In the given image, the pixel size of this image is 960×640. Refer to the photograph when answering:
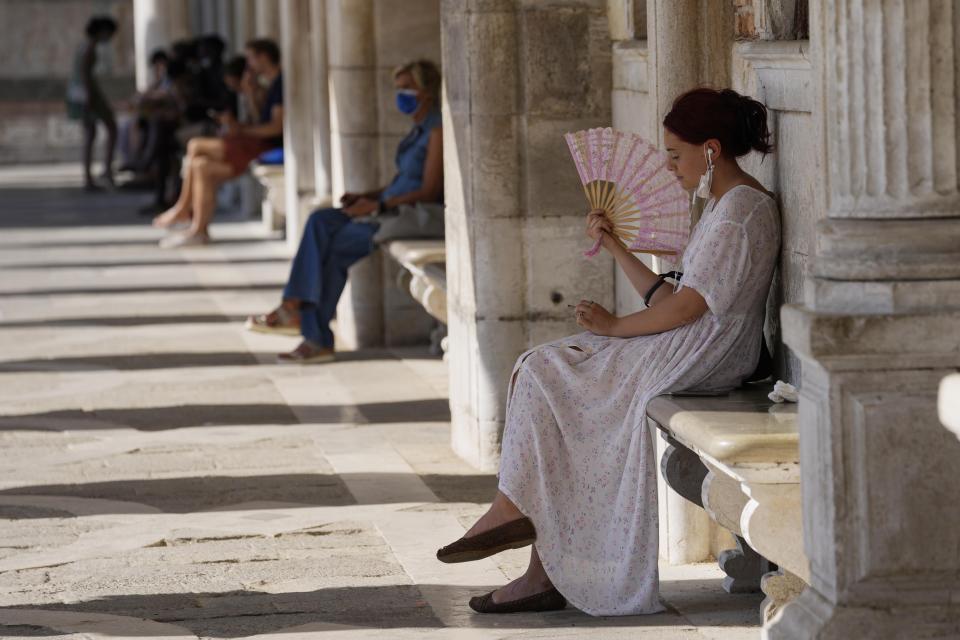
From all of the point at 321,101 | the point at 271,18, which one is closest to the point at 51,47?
the point at 271,18

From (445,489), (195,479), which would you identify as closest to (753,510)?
(445,489)

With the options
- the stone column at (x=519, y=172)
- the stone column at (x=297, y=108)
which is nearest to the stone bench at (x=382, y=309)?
the stone column at (x=297, y=108)

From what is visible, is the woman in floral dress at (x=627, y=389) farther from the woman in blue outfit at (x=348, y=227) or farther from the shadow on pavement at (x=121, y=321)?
the shadow on pavement at (x=121, y=321)

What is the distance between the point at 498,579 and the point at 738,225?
1296mm

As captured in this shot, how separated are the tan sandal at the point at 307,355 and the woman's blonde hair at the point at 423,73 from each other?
1.49m

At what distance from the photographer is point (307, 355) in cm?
966

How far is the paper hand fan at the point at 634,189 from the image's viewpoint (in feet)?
16.9

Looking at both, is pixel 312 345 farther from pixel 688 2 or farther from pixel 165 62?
pixel 165 62

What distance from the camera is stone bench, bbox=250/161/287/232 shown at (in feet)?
49.1

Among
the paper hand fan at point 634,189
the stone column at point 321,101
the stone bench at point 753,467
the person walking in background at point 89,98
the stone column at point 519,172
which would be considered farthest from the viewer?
the person walking in background at point 89,98

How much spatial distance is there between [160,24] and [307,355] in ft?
40.8

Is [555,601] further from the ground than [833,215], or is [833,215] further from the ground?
[833,215]

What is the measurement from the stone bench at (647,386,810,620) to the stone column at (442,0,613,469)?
6.59 feet

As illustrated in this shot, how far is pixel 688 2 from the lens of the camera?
5344mm
